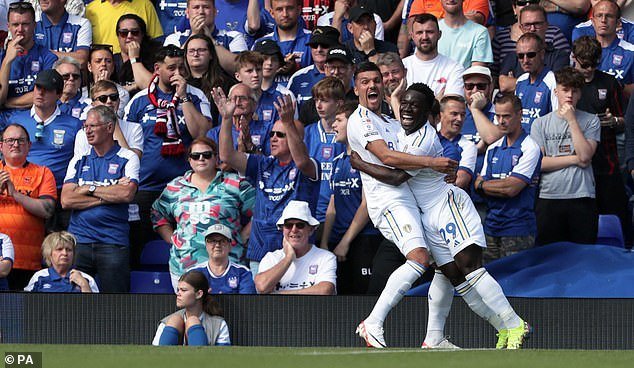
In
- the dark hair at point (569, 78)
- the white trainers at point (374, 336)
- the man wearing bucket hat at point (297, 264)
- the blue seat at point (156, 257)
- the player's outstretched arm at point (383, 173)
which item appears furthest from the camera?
the blue seat at point (156, 257)

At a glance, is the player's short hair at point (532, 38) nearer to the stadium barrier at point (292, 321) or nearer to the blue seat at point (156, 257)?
the stadium barrier at point (292, 321)

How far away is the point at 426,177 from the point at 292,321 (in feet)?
5.11

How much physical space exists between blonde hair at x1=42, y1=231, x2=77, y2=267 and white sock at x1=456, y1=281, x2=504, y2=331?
3.37m

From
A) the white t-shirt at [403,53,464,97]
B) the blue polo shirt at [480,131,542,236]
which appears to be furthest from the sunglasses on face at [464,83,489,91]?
the blue polo shirt at [480,131,542,236]

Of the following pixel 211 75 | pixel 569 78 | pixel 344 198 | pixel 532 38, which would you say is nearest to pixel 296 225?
pixel 344 198

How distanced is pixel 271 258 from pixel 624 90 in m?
4.40

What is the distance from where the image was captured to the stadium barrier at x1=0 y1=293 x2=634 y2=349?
9656 millimetres

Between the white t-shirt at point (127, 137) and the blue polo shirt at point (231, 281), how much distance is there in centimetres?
187

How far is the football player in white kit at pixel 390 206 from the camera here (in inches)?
348

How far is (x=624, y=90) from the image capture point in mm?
12625

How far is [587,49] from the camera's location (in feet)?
39.4

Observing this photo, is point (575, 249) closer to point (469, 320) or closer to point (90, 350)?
point (469, 320)

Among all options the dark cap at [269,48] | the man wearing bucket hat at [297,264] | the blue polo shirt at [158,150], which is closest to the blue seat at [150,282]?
the blue polo shirt at [158,150]

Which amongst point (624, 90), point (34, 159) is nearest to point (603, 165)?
point (624, 90)
